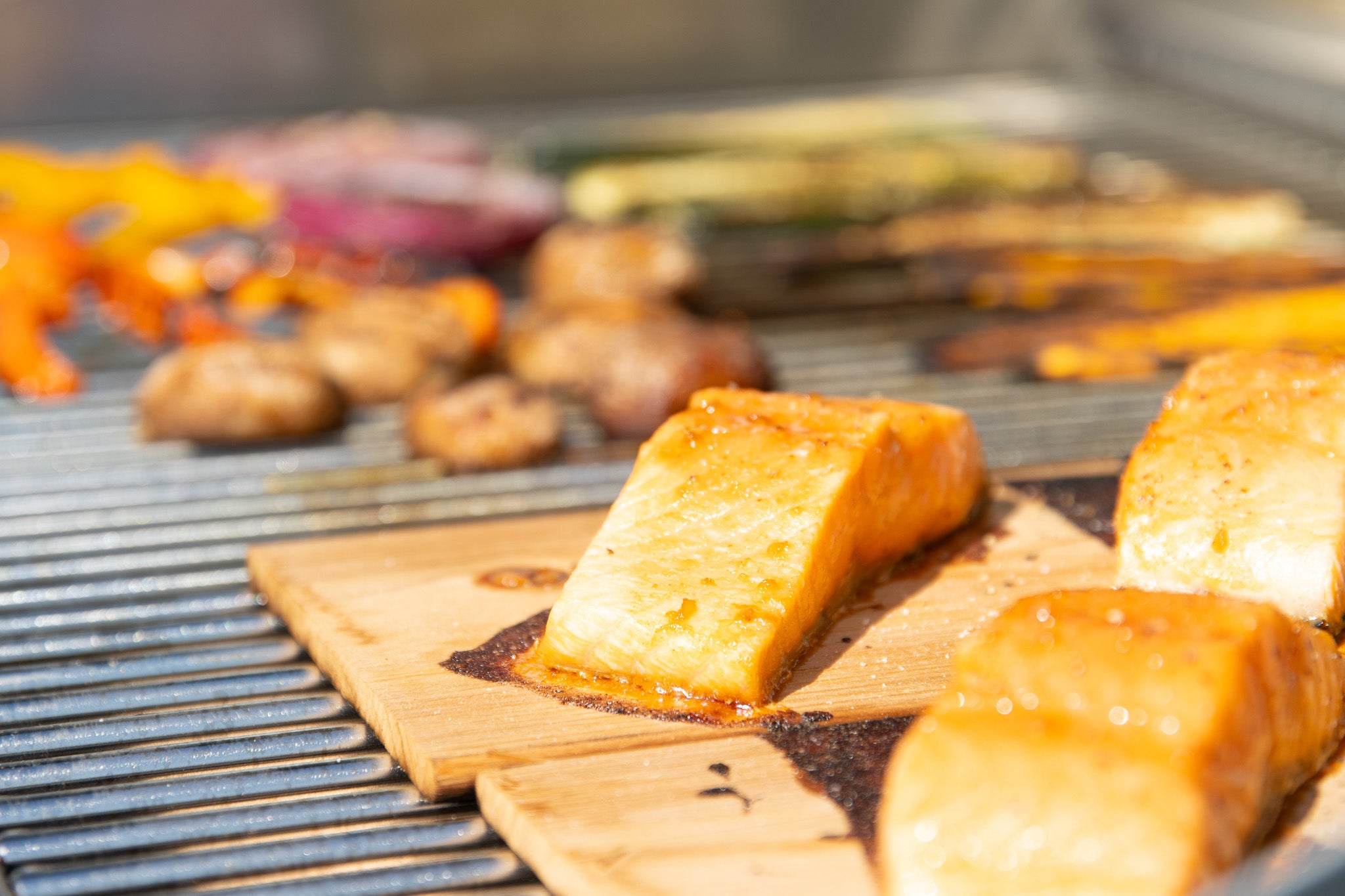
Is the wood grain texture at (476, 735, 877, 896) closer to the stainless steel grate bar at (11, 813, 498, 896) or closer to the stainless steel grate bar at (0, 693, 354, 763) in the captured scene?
the stainless steel grate bar at (11, 813, 498, 896)

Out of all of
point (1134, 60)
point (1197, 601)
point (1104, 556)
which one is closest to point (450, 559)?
point (1104, 556)

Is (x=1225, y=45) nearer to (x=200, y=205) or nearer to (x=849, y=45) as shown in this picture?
(x=849, y=45)

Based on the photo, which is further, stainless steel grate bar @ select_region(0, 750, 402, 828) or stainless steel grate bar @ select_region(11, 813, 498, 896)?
stainless steel grate bar @ select_region(0, 750, 402, 828)

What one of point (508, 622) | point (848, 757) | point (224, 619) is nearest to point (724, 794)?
point (848, 757)

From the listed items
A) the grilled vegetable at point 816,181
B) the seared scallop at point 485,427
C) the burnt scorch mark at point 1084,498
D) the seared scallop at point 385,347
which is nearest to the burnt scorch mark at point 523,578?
the seared scallop at point 485,427

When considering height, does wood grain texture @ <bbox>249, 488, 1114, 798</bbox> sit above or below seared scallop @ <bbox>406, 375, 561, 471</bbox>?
below

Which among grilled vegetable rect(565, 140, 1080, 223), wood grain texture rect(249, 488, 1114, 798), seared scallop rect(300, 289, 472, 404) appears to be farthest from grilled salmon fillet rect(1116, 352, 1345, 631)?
grilled vegetable rect(565, 140, 1080, 223)
